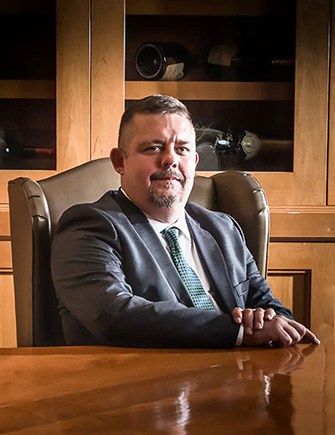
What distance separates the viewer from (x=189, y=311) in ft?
5.77

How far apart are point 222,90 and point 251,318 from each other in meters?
1.51

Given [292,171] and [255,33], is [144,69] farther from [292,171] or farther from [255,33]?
[292,171]

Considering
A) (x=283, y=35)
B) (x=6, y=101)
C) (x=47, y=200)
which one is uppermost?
(x=283, y=35)

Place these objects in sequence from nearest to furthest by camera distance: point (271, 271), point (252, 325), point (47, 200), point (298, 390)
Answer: point (298, 390) < point (252, 325) < point (47, 200) < point (271, 271)

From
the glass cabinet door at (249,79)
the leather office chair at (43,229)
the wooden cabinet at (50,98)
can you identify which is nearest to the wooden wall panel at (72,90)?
the wooden cabinet at (50,98)

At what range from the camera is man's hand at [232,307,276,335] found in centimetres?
169

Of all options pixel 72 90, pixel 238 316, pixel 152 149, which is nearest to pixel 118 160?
pixel 152 149

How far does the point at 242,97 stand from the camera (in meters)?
3.08

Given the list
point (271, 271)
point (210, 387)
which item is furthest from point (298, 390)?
point (271, 271)

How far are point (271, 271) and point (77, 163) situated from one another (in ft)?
2.45

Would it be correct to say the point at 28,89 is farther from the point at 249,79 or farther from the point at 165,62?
the point at 249,79

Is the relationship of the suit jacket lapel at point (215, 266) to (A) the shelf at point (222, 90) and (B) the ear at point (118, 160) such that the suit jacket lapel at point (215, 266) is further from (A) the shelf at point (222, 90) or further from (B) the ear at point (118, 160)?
(A) the shelf at point (222, 90)

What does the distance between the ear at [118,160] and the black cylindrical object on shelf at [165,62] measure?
34.1 inches

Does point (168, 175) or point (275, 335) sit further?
point (168, 175)
